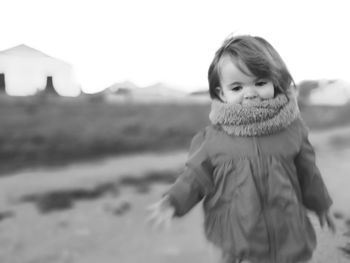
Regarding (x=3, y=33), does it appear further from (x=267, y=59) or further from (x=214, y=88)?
(x=267, y=59)

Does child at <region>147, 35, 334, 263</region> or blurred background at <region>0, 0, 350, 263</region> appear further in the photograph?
blurred background at <region>0, 0, 350, 263</region>

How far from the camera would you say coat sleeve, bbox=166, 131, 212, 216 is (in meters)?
0.97

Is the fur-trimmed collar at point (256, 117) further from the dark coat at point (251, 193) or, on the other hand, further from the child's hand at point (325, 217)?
the child's hand at point (325, 217)

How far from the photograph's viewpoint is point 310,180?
1.03 m

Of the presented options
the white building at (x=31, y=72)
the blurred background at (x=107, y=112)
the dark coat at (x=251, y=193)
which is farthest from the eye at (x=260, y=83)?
the white building at (x=31, y=72)

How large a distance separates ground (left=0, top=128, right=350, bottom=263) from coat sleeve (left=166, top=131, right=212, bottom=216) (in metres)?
0.17

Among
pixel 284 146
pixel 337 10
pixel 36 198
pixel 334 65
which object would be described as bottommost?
pixel 36 198

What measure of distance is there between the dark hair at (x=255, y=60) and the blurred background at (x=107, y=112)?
0.76 ft

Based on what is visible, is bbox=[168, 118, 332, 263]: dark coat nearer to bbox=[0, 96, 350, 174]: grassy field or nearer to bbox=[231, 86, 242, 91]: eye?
bbox=[231, 86, 242, 91]: eye

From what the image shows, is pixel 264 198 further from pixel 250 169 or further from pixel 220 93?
pixel 220 93

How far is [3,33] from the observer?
113 cm

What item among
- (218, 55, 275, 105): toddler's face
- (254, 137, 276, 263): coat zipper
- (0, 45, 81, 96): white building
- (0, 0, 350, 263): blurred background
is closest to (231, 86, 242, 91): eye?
(218, 55, 275, 105): toddler's face

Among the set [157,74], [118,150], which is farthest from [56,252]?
[157,74]

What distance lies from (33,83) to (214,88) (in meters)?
0.46
